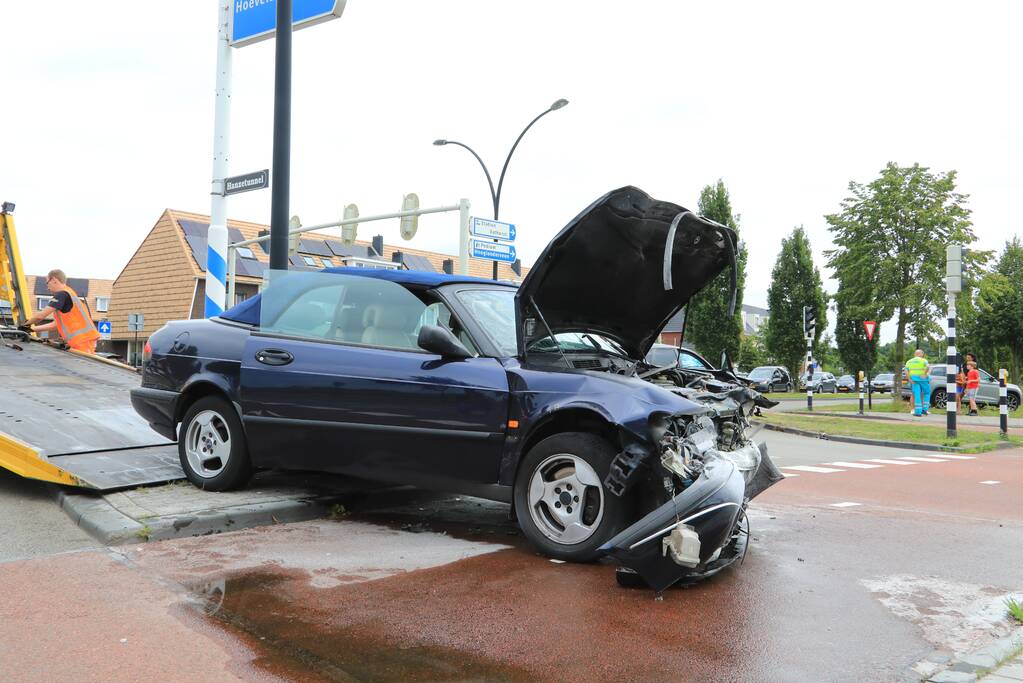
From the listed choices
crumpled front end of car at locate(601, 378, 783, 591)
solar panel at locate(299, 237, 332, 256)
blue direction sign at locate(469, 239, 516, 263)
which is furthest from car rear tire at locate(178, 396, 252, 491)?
solar panel at locate(299, 237, 332, 256)

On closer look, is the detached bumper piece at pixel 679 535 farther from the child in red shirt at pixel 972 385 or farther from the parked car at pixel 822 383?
the parked car at pixel 822 383

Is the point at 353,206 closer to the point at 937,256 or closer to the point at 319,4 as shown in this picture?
the point at 319,4

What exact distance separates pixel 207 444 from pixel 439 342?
2303mm

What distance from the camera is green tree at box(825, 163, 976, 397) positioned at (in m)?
25.3

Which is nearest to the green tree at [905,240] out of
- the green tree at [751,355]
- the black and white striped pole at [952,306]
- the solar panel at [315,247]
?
the black and white striped pole at [952,306]

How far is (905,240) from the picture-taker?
25844 mm

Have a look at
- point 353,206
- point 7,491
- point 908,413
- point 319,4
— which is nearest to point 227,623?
point 7,491

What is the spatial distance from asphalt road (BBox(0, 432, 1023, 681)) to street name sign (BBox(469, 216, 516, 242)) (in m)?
13.2

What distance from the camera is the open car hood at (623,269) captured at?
5.14 meters

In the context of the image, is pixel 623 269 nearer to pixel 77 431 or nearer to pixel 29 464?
pixel 29 464

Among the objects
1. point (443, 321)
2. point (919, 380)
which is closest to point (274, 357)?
point (443, 321)

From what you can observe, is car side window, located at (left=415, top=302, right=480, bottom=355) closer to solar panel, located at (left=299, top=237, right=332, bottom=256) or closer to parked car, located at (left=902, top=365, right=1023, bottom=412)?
parked car, located at (left=902, top=365, right=1023, bottom=412)

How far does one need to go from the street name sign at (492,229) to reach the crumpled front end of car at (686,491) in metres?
14.0

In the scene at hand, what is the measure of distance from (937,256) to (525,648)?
25.3 meters
